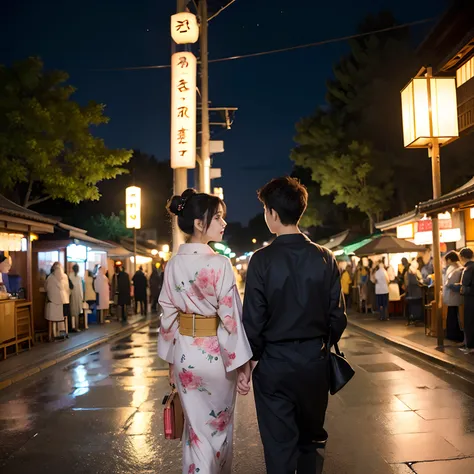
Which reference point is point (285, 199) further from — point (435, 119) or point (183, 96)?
point (183, 96)

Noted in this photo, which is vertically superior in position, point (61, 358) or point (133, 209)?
point (133, 209)

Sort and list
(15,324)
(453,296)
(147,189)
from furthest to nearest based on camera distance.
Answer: (147,189)
(15,324)
(453,296)

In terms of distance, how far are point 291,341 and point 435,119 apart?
9471mm

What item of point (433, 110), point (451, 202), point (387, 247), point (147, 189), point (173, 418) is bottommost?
point (173, 418)

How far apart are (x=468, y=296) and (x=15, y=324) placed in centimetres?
974

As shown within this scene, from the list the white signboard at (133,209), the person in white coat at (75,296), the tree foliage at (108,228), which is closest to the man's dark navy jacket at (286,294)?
the person in white coat at (75,296)

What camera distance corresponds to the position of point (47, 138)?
63.4ft

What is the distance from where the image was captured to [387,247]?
62.3 ft

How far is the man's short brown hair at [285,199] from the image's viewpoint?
3523 mm

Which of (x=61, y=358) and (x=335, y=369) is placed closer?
(x=335, y=369)

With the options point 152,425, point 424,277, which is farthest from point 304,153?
point 152,425

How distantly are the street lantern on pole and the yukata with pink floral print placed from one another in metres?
8.83

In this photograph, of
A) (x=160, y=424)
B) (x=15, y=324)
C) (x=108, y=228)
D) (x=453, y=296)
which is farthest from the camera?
(x=108, y=228)

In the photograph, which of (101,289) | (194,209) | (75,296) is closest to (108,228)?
(101,289)
